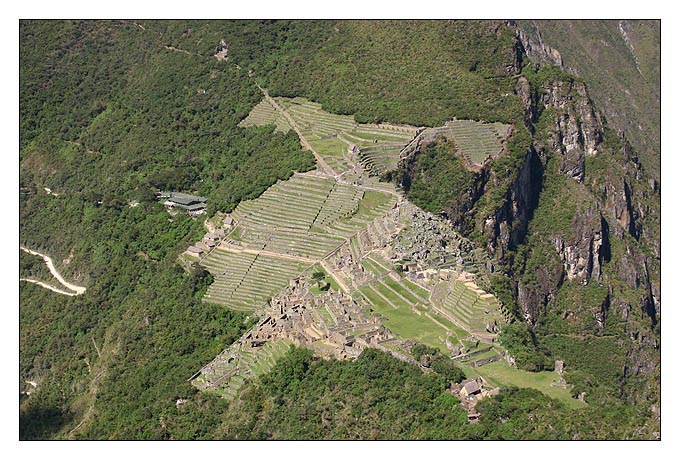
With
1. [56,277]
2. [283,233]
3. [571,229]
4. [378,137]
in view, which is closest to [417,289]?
[283,233]

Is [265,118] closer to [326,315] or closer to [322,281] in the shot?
[322,281]

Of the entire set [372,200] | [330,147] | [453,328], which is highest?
[453,328]

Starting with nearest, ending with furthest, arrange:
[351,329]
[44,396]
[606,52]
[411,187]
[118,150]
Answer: [351,329], [44,396], [411,187], [118,150], [606,52]

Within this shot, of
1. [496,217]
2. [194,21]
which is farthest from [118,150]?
[496,217]

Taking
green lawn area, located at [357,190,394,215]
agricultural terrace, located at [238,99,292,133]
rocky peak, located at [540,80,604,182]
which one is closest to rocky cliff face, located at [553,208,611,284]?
rocky peak, located at [540,80,604,182]

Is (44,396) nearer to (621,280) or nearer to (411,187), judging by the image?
(411,187)

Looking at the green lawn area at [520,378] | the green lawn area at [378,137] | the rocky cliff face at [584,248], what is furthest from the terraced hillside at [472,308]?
the rocky cliff face at [584,248]

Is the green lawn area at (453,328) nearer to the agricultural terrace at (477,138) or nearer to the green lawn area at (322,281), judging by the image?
the green lawn area at (322,281)
